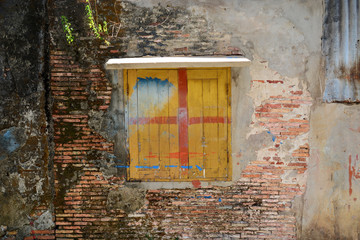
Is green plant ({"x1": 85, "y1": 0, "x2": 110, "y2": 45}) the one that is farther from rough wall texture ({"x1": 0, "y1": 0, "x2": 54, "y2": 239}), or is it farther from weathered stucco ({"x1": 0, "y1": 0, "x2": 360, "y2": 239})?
rough wall texture ({"x1": 0, "y1": 0, "x2": 54, "y2": 239})

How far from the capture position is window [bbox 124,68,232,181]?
4348 mm

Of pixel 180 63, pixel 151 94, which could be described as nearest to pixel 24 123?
pixel 151 94

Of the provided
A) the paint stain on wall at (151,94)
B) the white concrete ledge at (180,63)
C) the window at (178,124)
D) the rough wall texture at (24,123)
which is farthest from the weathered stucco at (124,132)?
the white concrete ledge at (180,63)

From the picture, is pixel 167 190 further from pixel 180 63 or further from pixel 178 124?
pixel 180 63

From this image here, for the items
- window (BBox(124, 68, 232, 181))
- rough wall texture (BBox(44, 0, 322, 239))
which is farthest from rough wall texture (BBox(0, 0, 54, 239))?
window (BBox(124, 68, 232, 181))

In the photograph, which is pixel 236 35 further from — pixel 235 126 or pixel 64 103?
pixel 64 103

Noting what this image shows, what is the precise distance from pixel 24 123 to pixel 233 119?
3.07 metres

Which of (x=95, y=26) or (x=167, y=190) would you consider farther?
(x=167, y=190)

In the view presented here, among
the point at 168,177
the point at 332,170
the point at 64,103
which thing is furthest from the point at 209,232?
the point at 64,103

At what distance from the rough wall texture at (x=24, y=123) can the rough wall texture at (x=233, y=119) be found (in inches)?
7.4

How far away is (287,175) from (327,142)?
2.50 ft

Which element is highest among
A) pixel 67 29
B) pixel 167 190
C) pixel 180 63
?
pixel 67 29

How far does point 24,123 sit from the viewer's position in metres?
4.34

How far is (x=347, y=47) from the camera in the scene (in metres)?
4.26
